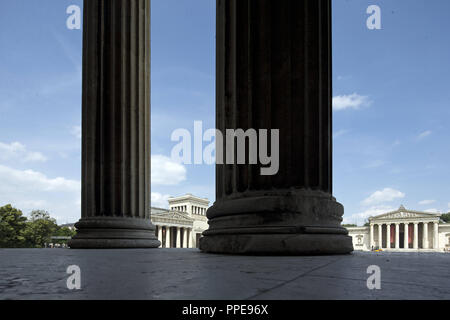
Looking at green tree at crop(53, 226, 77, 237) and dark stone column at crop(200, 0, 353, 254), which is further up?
dark stone column at crop(200, 0, 353, 254)

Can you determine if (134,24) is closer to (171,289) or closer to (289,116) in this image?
(289,116)

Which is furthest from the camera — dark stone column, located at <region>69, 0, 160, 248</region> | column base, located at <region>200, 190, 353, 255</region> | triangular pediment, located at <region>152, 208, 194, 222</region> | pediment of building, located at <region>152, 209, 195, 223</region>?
triangular pediment, located at <region>152, 208, 194, 222</region>

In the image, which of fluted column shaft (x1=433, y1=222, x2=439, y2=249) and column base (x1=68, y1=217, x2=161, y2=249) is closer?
column base (x1=68, y1=217, x2=161, y2=249)

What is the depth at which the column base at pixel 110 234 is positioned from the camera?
18.0 m

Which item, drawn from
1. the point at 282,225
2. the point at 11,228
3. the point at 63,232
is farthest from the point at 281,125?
the point at 63,232

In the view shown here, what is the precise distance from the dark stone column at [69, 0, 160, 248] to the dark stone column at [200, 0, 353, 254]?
848 cm

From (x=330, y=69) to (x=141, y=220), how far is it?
1235cm

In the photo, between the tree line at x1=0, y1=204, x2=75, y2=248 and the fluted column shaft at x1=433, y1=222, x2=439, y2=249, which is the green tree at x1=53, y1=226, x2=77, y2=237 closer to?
the tree line at x1=0, y1=204, x2=75, y2=248

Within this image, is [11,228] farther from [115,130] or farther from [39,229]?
[115,130]

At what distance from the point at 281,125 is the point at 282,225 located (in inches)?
110

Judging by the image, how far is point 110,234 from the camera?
18.2 m

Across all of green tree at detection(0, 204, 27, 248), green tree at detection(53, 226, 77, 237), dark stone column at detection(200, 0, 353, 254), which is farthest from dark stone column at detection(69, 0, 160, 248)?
green tree at detection(53, 226, 77, 237)

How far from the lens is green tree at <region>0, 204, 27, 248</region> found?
12569cm
